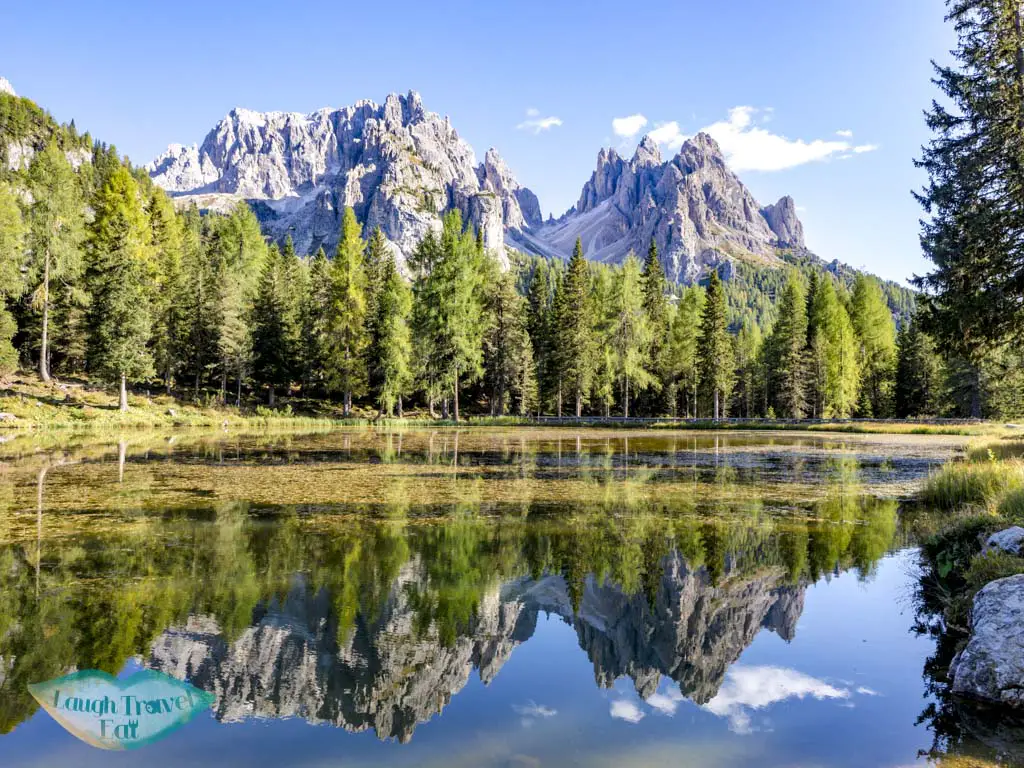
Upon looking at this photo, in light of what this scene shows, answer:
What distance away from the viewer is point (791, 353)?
2453 inches

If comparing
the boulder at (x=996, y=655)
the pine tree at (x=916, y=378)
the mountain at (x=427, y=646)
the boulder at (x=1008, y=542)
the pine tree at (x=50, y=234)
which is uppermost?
the pine tree at (x=50, y=234)

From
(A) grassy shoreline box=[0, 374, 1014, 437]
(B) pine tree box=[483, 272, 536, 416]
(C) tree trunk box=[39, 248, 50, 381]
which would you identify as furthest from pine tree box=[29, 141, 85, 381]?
(B) pine tree box=[483, 272, 536, 416]

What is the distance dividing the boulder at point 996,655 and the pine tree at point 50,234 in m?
50.7

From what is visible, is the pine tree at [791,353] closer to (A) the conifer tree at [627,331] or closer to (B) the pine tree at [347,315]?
(A) the conifer tree at [627,331]

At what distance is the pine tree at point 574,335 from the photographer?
57594mm

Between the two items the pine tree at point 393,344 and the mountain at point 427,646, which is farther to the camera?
the pine tree at point 393,344

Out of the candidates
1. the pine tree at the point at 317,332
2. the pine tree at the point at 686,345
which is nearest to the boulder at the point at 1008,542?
the pine tree at the point at 317,332

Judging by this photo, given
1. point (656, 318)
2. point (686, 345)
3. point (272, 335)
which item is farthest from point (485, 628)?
point (656, 318)

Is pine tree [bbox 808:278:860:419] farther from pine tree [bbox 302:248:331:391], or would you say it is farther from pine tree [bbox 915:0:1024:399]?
pine tree [bbox 302:248:331:391]

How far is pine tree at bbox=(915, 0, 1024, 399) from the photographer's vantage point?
21422 mm

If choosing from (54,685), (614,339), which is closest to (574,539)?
(54,685)

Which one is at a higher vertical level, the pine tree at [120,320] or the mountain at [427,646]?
the pine tree at [120,320]

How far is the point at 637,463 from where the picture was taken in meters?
23.6

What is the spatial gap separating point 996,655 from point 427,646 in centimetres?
512
